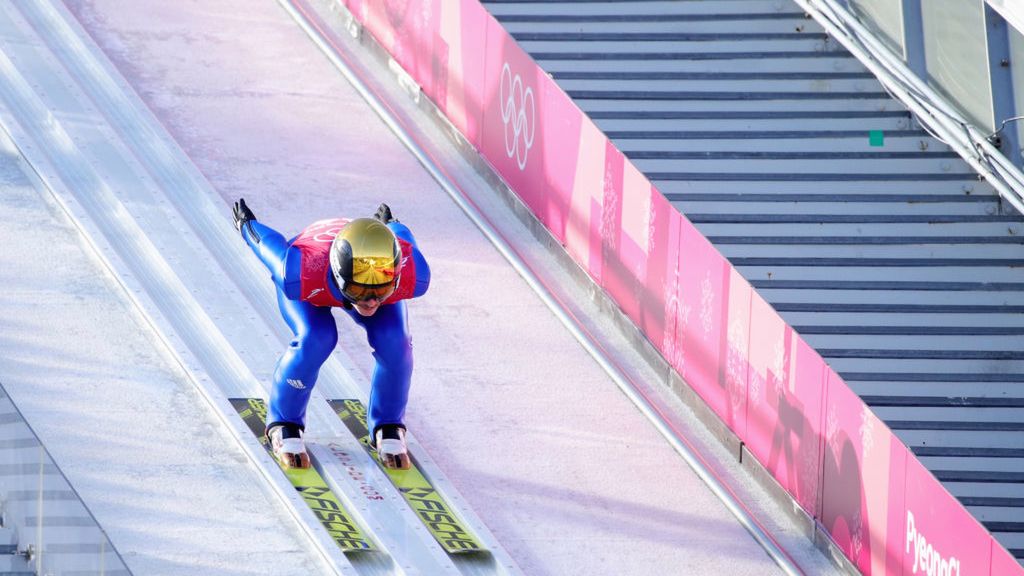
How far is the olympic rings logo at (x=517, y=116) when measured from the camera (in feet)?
41.9

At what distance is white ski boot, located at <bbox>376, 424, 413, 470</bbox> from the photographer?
10.1 meters

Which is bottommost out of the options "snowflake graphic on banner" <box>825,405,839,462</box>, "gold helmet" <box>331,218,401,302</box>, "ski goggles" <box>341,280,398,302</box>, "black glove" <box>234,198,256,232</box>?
"snowflake graphic on banner" <box>825,405,839,462</box>

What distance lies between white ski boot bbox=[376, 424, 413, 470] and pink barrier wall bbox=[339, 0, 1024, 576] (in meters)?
1.75

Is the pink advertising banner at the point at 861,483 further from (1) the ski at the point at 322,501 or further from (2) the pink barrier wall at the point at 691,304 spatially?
(1) the ski at the point at 322,501

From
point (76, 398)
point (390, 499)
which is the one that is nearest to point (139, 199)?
point (76, 398)

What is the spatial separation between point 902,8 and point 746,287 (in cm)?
318

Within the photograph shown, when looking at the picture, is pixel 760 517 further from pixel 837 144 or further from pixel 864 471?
pixel 837 144

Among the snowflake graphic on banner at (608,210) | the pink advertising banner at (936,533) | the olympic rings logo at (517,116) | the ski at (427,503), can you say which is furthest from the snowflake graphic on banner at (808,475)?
the olympic rings logo at (517,116)

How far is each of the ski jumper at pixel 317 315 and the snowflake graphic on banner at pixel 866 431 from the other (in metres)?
1.96

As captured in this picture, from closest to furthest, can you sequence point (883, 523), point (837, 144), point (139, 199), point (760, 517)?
point (883, 523), point (760, 517), point (139, 199), point (837, 144)

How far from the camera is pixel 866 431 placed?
976cm

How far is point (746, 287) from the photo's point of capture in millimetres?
10688

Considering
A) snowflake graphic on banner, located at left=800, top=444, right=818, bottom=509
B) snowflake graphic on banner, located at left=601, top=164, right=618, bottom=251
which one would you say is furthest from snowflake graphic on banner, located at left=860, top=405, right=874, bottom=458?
snowflake graphic on banner, located at left=601, top=164, right=618, bottom=251

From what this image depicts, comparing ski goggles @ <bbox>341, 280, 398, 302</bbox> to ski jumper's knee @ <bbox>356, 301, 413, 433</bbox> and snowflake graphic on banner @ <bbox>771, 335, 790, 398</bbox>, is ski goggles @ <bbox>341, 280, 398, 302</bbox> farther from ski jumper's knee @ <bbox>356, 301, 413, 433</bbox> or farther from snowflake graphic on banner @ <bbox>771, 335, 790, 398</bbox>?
snowflake graphic on banner @ <bbox>771, 335, 790, 398</bbox>
